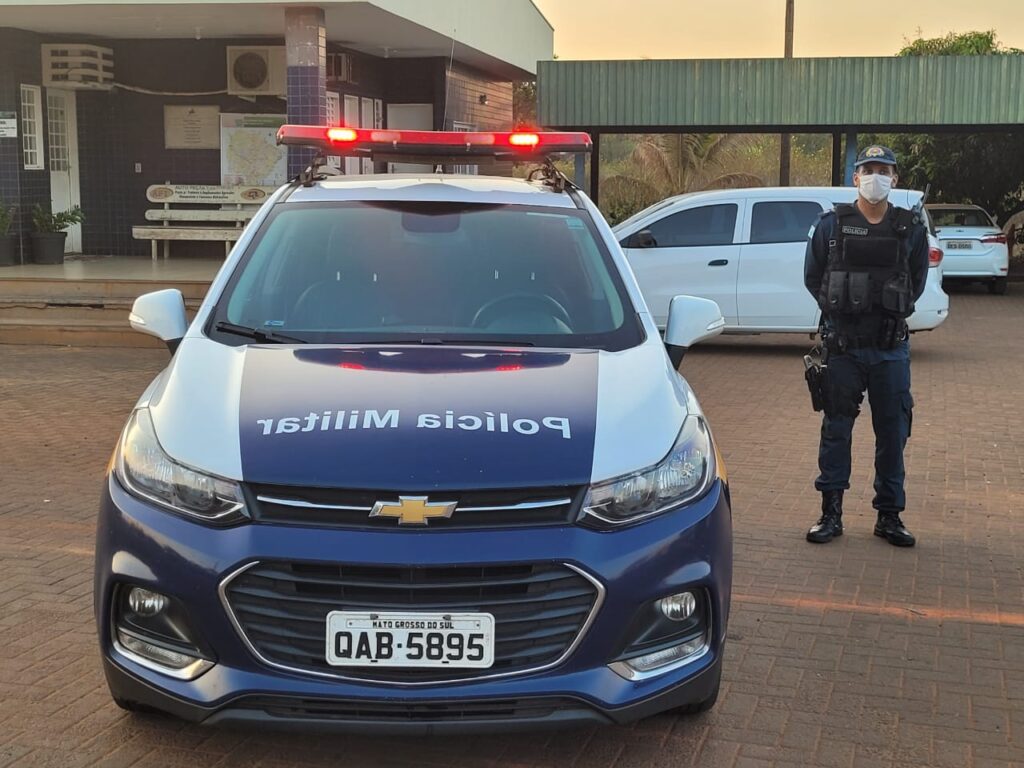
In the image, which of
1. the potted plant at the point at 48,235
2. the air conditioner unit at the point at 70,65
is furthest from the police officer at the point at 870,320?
the air conditioner unit at the point at 70,65

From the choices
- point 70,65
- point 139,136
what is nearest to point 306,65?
point 70,65

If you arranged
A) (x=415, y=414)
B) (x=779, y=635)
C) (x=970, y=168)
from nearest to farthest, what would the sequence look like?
(x=415, y=414), (x=779, y=635), (x=970, y=168)

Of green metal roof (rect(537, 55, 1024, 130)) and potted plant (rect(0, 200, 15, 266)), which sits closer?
potted plant (rect(0, 200, 15, 266))

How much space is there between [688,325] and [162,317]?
1.83 m

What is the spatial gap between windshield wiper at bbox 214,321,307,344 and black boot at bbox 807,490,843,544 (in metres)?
3.01

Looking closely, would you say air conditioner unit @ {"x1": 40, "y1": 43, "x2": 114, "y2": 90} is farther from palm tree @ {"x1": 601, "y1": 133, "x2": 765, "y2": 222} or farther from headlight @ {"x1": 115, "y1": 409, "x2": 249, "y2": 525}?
palm tree @ {"x1": 601, "y1": 133, "x2": 765, "y2": 222}

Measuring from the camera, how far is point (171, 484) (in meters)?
3.26

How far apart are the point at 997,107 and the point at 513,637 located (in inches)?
785

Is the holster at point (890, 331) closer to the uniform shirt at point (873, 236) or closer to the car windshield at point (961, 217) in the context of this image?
the uniform shirt at point (873, 236)

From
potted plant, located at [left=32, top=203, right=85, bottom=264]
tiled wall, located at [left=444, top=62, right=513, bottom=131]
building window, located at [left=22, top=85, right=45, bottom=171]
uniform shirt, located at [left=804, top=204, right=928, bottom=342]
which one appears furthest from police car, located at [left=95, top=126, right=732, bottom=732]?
tiled wall, located at [left=444, top=62, right=513, bottom=131]

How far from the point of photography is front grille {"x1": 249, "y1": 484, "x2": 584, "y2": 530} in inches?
123

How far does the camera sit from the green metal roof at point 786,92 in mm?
20594

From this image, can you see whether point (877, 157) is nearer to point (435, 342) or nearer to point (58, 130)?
point (435, 342)

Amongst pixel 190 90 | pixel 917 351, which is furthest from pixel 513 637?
pixel 190 90
